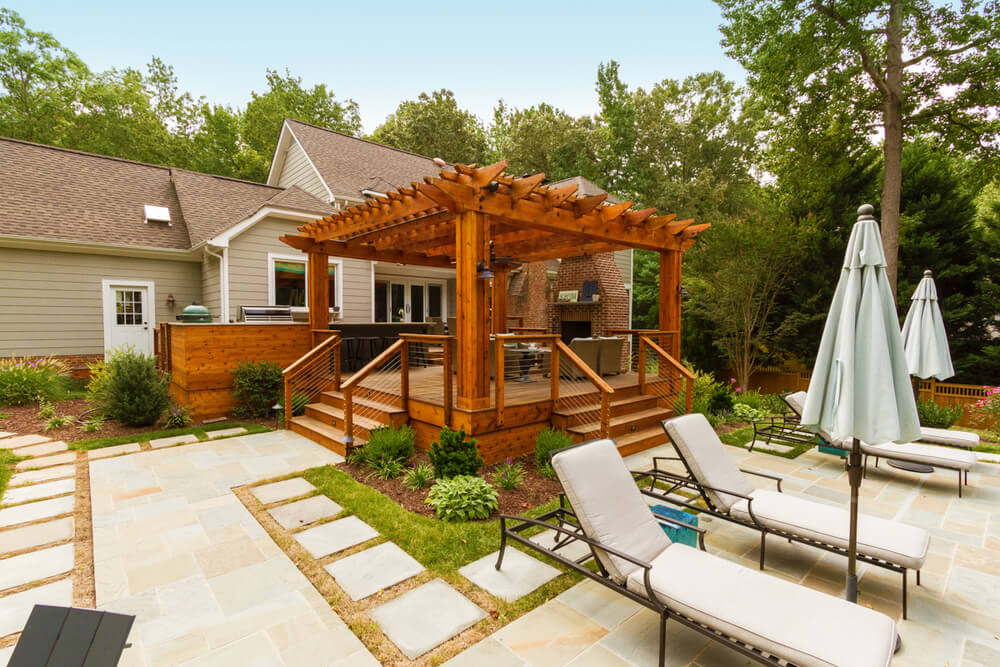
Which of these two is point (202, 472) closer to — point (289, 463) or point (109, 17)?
point (289, 463)

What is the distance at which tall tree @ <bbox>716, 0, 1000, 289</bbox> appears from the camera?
8.93 meters

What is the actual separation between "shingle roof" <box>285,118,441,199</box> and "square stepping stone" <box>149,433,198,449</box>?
7.35m

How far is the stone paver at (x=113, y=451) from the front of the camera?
18.4 feet

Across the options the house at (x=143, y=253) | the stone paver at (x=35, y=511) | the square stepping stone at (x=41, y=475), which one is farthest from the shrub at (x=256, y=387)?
the stone paver at (x=35, y=511)

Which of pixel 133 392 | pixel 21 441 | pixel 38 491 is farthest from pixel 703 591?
pixel 21 441

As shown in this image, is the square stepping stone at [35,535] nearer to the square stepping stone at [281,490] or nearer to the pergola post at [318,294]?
the square stepping stone at [281,490]

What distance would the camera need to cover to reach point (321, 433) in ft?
20.6

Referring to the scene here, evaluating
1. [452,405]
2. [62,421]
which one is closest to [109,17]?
[62,421]

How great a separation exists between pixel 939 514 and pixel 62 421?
11543 mm

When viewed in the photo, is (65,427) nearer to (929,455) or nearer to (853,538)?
(853,538)

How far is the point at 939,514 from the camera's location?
4.21m

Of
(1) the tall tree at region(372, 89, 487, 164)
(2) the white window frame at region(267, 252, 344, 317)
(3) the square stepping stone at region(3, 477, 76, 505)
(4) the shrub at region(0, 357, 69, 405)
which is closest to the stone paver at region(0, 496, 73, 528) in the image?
(3) the square stepping stone at region(3, 477, 76, 505)

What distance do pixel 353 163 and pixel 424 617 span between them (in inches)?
539

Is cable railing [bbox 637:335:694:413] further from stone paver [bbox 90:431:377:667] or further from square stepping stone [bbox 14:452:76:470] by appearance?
square stepping stone [bbox 14:452:76:470]
